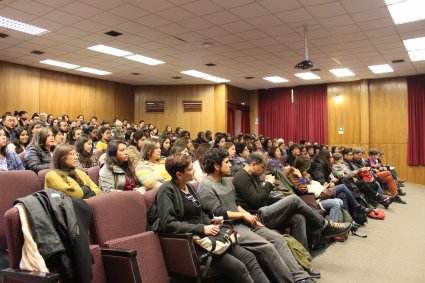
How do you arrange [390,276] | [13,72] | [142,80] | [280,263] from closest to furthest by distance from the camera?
[280,263], [390,276], [13,72], [142,80]

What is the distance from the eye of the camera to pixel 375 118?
33.5 feet

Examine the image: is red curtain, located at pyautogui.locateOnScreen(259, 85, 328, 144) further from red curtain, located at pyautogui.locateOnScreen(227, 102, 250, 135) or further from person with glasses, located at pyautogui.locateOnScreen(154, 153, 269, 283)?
person with glasses, located at pyautogui.locateOnScreen(154, 153, 269, 283)

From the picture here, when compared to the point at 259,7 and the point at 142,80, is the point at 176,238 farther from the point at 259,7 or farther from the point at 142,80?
the point at 142,80

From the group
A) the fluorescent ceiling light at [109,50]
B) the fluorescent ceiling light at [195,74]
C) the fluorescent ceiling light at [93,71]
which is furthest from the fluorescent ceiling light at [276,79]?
the fluorescent ceiling light at [93,71]

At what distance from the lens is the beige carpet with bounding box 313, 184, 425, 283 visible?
9.32 ft

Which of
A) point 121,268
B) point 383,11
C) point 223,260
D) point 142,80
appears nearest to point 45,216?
point 121,268

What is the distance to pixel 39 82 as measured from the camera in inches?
357

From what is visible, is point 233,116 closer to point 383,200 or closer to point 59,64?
point 59,64

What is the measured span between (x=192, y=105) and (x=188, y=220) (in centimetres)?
900

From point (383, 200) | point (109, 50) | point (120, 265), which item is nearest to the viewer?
point (120, 265)

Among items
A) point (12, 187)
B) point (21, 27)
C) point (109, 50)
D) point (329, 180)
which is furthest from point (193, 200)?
point (109, 50)

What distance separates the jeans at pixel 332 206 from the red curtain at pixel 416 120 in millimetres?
6952

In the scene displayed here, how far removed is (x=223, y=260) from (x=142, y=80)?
901 cm

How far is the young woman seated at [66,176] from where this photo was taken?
7.48 ft
